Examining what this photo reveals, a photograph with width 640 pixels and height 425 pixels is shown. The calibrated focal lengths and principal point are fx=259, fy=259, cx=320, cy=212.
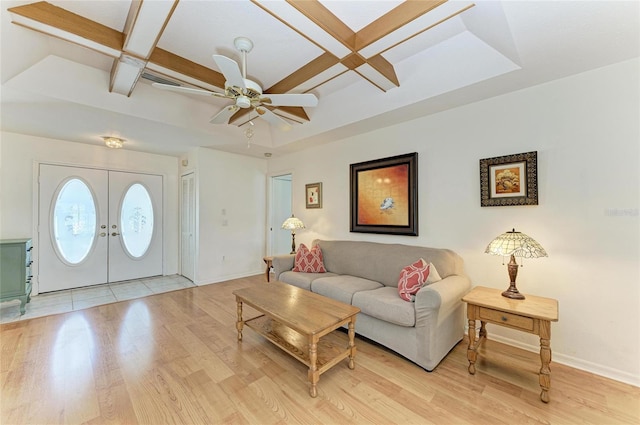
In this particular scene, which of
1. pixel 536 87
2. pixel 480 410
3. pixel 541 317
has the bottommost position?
pixel 480 410

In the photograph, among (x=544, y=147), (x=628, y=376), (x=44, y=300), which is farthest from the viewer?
(x=44, y=300)

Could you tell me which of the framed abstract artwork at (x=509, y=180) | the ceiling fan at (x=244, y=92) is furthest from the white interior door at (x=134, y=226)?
the framed abstract artwork at (x=509, y=180)

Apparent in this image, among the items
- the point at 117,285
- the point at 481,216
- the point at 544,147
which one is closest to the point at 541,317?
the point at 481,216

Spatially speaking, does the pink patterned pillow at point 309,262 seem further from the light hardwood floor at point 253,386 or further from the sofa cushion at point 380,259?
the light hardwood floor at point 253,386

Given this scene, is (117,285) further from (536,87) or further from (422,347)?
(536,87)

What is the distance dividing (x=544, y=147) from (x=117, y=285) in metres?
6.27

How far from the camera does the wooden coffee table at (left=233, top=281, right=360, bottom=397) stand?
1881 mm

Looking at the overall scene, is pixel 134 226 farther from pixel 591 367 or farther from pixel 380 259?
pixel 591 367

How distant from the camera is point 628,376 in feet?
6.51

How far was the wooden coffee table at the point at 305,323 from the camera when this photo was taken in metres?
1.88

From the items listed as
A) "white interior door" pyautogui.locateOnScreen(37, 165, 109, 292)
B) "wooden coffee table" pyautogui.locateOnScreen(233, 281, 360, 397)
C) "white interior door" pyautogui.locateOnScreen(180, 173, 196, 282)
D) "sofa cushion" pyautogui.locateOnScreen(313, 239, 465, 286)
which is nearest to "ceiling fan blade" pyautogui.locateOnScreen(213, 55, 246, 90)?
"wooden coffee table" pyautogui.locateOnScreen(233, 281, 360, 397)

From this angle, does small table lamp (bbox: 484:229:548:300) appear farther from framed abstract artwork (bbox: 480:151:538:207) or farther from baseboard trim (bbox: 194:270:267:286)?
baseboard trim (bbox: 194:270:267:286)

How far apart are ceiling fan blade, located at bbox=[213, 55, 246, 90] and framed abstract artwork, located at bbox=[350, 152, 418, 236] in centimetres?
209

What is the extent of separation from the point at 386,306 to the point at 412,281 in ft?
1.09
